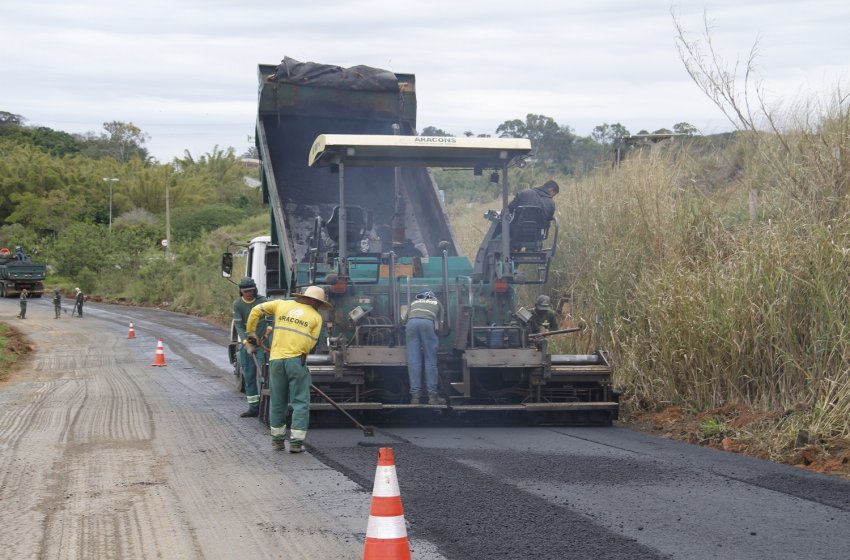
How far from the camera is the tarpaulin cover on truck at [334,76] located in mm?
13883

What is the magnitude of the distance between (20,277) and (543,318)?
41.6 metres

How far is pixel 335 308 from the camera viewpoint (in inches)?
419

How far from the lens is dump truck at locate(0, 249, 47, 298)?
4741 cm

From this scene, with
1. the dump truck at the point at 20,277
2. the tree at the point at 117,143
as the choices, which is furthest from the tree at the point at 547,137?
the tree at the point at 117,143

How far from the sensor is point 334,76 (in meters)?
14.1

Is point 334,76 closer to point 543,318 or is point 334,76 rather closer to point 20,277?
point 543,318

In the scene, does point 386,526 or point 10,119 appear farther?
point 10,119

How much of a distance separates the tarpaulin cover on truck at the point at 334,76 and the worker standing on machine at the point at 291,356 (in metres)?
5.46

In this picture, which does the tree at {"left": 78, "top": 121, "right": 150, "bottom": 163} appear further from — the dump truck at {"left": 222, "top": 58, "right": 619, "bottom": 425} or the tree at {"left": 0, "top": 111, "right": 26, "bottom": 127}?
the dump truck at {"left": 222, "top": 58, "right": 619, "bottom": 425}

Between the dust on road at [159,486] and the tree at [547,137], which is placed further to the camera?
the tree at [547,137]

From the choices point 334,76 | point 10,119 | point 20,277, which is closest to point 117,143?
point 10,119

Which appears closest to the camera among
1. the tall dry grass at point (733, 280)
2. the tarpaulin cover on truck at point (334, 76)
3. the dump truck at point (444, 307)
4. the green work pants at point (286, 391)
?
the green work pants at point (286, 391)

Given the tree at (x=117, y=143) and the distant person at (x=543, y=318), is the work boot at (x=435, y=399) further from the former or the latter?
the tree at (x=117, y=143)

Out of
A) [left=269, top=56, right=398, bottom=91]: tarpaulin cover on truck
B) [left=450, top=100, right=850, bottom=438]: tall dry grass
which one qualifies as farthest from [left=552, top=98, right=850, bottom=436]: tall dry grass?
[left=269, top=56, right=398, bottom=91]: tarpaulin cover on truck
